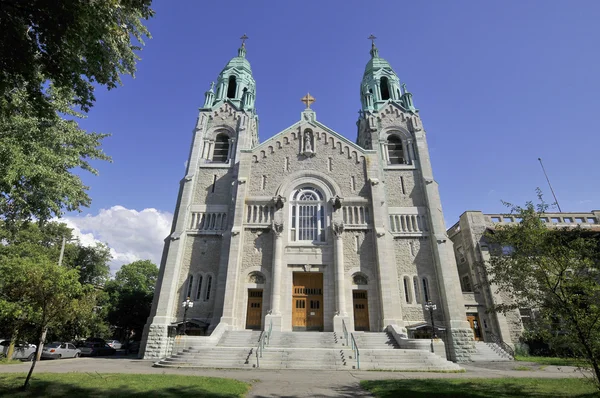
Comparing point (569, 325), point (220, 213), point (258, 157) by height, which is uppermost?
point (258, 157)

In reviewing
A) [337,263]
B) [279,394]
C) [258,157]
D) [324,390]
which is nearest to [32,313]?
[279,394]

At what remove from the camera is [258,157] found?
26500 mm

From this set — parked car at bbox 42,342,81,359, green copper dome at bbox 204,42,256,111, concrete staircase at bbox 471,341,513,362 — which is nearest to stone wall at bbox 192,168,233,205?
green copper dome at bbox 204,42,256,111

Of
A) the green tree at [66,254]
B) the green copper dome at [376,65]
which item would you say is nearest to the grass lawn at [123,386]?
the green tree at [66,254]

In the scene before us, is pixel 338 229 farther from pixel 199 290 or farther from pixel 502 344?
pixel 502 344

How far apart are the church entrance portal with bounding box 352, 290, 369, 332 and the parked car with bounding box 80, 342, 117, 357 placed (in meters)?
20.9

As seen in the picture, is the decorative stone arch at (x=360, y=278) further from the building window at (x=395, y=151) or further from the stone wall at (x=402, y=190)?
the building window at (x=395, y=151)

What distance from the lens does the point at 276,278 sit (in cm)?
2130

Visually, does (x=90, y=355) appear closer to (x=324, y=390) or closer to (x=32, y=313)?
(x=32, y=313)

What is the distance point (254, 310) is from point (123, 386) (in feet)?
45.0

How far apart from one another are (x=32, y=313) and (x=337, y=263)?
54.2 feet

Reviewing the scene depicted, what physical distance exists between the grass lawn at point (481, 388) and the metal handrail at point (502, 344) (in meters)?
14.1

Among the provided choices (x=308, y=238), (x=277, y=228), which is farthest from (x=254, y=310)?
(x=308, y=238)

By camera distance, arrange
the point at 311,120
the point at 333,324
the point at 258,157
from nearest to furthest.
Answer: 1. the point at 333,324
2. the point at 258,157
3. the point at 311,120
